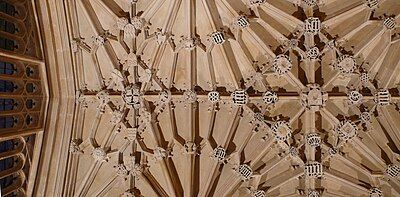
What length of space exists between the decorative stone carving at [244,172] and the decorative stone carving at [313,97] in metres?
1.91

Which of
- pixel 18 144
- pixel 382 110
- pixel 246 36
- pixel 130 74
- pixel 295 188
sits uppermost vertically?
pixel 246 36

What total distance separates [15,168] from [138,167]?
2.58 meters

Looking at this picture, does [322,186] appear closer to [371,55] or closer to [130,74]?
Answer: [371,55]

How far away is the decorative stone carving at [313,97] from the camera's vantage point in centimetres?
1121

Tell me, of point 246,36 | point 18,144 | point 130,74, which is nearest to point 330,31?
point 246,36

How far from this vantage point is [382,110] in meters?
11.3

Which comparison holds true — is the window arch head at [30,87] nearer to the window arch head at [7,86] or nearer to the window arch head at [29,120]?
the window arch head at [7,86]

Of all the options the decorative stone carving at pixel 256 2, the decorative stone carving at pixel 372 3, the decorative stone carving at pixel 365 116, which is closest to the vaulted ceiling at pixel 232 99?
the decorative stone carving at pixel 365 116

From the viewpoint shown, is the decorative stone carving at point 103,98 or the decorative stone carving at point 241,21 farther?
the decorative stone carving at point 103,98

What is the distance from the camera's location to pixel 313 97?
11.2 m

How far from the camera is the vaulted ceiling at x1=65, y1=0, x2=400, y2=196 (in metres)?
11.3

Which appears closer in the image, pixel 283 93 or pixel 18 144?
pixel 18 144

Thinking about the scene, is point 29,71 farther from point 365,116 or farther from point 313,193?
point 365,116

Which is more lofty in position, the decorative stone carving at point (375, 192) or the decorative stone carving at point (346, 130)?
the decorative stone carving at point (346, 130)
